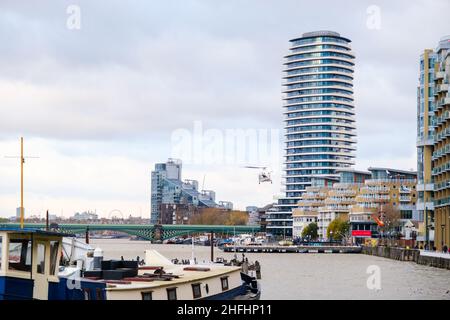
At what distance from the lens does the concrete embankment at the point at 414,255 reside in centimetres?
10131

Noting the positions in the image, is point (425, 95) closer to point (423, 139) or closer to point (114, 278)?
point (423, 139)

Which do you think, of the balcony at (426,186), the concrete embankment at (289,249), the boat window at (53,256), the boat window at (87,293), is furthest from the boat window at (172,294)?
the concrete embankment at (289,249)

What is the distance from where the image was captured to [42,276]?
30844mm

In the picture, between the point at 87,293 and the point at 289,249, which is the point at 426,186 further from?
the point at 87,293

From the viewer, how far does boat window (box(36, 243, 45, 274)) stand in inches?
1213

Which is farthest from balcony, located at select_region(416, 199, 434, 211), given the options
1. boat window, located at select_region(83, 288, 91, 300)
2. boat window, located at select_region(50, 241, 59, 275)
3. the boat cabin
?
the boat cabin

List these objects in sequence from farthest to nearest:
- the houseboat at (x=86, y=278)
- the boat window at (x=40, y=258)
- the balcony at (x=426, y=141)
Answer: the balcony at (x=426, y=141) → the boat window at (x=40, y=258) → the houseboat at (x=86, y=278)

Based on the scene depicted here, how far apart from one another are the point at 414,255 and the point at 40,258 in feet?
331

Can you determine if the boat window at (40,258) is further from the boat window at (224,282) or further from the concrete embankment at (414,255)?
the concrete embankment at (414,255)

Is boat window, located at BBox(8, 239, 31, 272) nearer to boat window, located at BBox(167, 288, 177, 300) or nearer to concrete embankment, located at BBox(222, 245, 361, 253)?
boat window, located at BBox(167, 288, 177, 300)

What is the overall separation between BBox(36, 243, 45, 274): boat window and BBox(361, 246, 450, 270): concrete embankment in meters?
72.8
